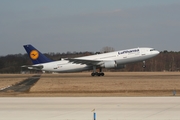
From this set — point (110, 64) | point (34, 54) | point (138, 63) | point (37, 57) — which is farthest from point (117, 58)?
point (138, 63)

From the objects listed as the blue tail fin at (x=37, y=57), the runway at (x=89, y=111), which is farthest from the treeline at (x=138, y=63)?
the runway at (x=89, y=111)

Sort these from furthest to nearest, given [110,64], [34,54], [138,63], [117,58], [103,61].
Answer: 1. [138,63]
2. [34,54]
3. [103,61]
4. [117,58]
5. [110,64]

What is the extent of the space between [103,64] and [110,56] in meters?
1.77

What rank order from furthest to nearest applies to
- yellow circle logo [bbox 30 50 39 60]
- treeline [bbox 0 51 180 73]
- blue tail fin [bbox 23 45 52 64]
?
treeline [bbox 0 51 180 73], yellow circle logo [bbox 30 50 39 60], blue tail fin [bbox 23 45 52 64]

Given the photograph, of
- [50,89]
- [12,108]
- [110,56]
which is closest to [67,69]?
[110,56]

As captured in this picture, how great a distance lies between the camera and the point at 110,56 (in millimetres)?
59406

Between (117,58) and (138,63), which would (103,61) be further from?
(138,63)

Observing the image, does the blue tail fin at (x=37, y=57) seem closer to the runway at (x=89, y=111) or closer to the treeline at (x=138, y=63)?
the runway at (x=89, y=111)

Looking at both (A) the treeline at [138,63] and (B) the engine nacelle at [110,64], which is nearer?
(B) the engine nacelle at [110,64]

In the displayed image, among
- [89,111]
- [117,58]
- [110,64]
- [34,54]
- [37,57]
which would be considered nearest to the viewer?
[89,111]

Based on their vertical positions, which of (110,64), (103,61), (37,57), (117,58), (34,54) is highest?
(34,54)

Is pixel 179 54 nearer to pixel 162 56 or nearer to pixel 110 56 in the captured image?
pixel 162 56

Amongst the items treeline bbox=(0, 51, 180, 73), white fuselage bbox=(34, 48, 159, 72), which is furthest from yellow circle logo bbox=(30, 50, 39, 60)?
treeline bbox=(0, 51, 180, 73)

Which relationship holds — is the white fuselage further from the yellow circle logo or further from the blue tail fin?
the yellow circle logo
